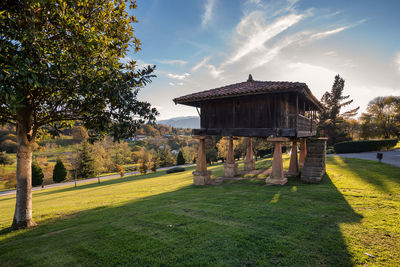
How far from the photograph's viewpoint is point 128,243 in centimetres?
459

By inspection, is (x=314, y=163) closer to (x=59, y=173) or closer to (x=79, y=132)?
(x=59, y=173)

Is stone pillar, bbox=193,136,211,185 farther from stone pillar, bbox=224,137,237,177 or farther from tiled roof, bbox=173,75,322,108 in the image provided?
stone pillar, bbox=224,137,237,177

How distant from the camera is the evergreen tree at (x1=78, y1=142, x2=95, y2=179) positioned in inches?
1167

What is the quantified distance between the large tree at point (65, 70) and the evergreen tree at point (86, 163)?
25.3 meters

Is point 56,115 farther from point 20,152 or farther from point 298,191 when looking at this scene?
point 298,191

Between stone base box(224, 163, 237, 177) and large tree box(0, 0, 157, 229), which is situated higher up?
large tree box(0, 0, 157, 229)

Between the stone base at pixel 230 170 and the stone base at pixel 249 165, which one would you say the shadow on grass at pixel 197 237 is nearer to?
the stone base at pixel 230 170

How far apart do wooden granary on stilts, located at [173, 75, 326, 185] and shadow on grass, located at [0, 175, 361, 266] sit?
3952 mm

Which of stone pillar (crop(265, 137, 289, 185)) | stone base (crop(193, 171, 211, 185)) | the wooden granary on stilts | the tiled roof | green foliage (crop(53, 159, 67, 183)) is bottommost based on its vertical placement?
green foliage (crop(53, 159, 67, 183))

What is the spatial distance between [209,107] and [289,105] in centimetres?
488

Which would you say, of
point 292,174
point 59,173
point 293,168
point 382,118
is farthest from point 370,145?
point 59,173

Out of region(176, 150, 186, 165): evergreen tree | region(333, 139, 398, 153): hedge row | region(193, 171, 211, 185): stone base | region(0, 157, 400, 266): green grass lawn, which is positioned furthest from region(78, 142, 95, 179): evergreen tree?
region(333, 139, 398, 153): hedge row

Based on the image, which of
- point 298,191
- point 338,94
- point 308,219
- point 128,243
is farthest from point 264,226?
point 338,94

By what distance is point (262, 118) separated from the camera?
11062 millimetres
